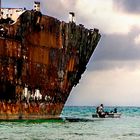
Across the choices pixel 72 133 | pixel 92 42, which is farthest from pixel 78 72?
pixel 72 133

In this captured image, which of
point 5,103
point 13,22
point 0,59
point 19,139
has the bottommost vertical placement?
point 19,139

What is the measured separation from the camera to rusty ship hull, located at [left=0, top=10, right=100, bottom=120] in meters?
28.0

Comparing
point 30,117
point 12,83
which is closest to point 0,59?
point 12,83

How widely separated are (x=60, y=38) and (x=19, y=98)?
484cm

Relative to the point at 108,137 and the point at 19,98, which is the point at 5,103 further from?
the point at 108,137

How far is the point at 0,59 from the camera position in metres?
27.3

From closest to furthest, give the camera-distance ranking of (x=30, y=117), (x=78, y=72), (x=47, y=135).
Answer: (x=47, y=135), (x=30, y=117), (x=78, y=72)

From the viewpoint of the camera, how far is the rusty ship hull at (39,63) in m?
28.0

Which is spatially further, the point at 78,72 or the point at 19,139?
the point at 78,72

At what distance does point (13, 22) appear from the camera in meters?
29.0

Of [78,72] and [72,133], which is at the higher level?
[78,72]

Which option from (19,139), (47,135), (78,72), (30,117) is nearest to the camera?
(19,139)

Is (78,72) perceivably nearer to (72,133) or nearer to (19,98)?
(19,98)

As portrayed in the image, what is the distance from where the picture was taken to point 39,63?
3009 cm
